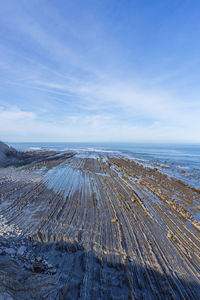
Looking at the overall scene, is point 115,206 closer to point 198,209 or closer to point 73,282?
point 73,282

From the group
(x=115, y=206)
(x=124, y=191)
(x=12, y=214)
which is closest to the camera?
(x=12, y=214)

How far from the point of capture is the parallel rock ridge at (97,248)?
379 cm

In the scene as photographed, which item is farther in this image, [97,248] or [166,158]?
[166,158]

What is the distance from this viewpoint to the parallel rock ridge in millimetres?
3787

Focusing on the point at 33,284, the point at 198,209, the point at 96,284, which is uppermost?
the point at 33,284

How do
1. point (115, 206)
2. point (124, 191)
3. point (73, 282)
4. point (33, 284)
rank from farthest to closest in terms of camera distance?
point (124, 191) < point (115, 206) < point (73, 282) < point (33, 284)

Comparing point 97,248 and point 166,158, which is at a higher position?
point 166,158

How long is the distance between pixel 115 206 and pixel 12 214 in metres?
6.45

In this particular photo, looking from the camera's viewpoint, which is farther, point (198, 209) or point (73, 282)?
point (198, 209)

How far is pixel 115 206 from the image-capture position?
9.30 metres

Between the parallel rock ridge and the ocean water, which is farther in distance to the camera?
the ocean water

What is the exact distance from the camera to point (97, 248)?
533 centimetres

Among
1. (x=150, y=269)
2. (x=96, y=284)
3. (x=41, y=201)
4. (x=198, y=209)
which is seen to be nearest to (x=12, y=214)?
(x=41, y=201)

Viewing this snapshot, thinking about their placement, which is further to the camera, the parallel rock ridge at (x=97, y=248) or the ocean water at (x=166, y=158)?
the ocean water at (x=166, y=158)
